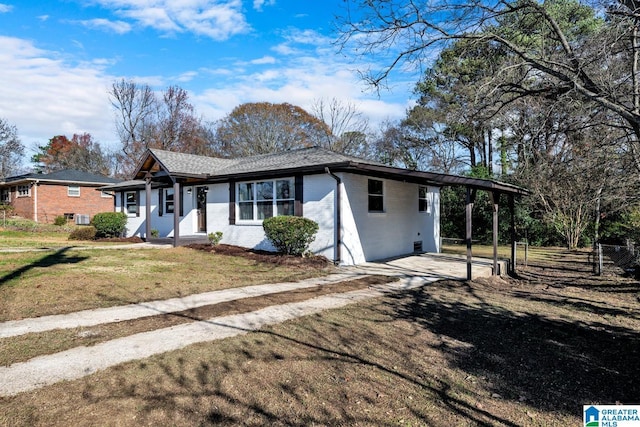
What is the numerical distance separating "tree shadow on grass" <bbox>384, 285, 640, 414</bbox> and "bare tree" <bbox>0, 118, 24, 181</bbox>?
41.2 meters

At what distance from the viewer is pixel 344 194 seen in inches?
436

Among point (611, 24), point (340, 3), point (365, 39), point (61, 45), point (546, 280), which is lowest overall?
point (546, 280)

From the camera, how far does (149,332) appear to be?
15.5ft

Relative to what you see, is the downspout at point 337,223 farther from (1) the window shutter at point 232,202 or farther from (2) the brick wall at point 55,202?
(2) the brick wall at point 55,202

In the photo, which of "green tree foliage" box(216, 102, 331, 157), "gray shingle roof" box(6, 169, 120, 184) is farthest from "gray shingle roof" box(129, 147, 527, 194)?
"gray shingle roof" box(6, 169, 120, 184)

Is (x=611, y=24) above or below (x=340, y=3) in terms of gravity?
below

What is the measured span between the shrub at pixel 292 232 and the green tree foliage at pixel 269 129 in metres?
19.9

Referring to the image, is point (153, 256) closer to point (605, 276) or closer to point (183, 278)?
point (183, 278)

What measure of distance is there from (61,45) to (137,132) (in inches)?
861

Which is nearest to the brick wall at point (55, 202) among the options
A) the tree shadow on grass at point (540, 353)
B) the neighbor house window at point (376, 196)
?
the neighbor house window at point (376, 196)

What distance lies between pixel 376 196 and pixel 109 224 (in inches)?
545

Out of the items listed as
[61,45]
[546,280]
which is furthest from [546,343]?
[61,45]

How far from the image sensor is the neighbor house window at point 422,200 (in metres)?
14.8

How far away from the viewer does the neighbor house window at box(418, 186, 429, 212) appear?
582 inches
